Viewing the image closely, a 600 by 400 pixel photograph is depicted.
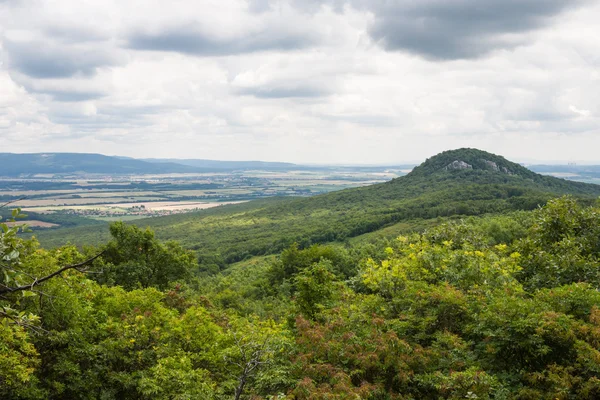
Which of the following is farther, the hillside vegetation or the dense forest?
the hillside vegetation

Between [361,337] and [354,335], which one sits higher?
[354,335]

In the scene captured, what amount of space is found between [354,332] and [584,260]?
48.9 ft

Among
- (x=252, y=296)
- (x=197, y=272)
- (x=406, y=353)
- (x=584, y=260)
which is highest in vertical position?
(x=584, y=260)

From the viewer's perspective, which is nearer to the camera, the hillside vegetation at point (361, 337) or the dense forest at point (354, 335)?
the dense forest at point (354, 335)

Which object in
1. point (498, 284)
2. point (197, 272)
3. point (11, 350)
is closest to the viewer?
point (11, 350)

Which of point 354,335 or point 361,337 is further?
point 361,337

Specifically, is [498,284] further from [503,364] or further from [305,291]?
[305,291]

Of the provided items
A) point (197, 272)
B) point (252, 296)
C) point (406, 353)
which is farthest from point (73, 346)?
point (197, 272)

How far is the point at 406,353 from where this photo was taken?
57.7 ft

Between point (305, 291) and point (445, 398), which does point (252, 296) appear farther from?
point (445, 398)

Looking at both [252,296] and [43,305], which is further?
[252,296]

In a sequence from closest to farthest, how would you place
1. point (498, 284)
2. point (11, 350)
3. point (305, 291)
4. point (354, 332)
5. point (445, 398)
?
point (445, 398), point (11, 350), point (354, 332), point (498, 284), point (305, 291)

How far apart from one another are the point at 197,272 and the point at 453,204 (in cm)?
10838

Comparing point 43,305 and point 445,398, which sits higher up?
point 43,305
